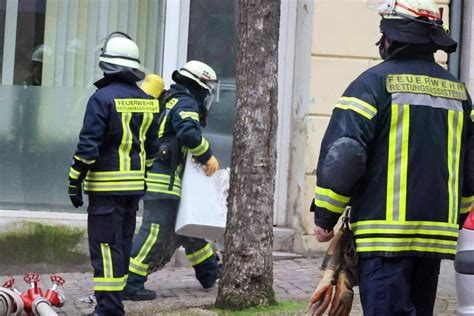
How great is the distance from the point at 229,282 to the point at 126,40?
1.75m

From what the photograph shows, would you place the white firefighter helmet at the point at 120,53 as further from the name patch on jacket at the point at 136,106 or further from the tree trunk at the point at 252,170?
the tree trunk at the point at 252,170

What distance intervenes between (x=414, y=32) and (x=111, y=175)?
2.63m

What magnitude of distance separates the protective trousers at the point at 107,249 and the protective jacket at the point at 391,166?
232cm

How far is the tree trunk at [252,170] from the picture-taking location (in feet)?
22.4

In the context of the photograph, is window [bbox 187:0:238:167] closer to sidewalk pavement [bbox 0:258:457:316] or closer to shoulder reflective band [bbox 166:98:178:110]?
sidewalk pavement [bbox 0:258:457:316]

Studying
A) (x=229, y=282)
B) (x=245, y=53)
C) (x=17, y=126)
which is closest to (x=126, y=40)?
(x=245, y=53)

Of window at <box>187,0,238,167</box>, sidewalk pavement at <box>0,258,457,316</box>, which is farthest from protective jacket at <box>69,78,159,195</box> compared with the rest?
window at <box>187,0,238,167</box>

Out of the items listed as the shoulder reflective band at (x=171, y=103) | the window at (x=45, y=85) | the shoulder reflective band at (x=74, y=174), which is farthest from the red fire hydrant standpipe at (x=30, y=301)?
the window at (x=45, y=85)

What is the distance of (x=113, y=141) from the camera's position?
6.49 m

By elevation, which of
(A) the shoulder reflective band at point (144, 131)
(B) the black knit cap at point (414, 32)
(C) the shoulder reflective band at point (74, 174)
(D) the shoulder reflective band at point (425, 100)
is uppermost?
(B) the black knit cap at point (414, 32)

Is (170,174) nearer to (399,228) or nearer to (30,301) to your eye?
(30,301)

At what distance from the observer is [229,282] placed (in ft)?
22.4

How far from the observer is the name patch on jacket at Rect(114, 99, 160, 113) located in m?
6.50

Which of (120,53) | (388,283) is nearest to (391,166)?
(388,283)
